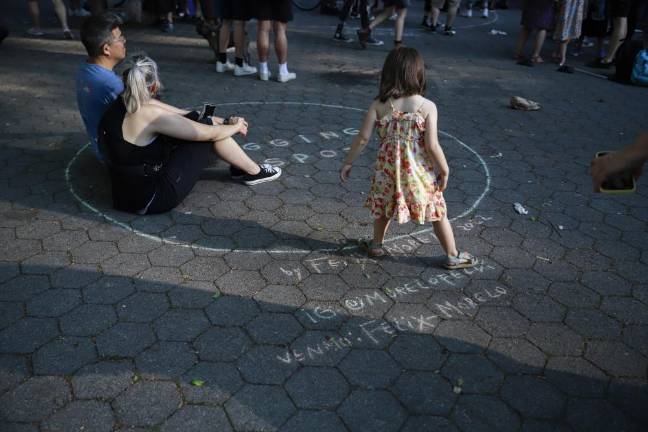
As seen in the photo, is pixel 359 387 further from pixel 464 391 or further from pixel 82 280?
pixel 82 280

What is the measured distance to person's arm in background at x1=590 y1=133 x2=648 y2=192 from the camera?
7.63ft

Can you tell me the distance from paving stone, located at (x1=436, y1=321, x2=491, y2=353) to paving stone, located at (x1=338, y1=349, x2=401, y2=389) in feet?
1.25

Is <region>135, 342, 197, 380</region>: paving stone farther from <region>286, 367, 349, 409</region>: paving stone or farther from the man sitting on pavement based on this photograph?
the man sitting on pavement

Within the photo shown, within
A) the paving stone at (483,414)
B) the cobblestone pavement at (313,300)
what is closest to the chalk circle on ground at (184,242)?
the cobblestone pavement at (313,300)

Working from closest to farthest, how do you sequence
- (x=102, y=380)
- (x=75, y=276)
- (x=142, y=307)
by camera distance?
(x=102, y=380), (x=142, y=307), (x=75, y=276)

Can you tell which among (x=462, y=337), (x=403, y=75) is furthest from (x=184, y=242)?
(x=462, y=337)

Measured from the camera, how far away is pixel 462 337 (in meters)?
3.17

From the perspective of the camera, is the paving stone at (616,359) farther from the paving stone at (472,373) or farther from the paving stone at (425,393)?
the paving stone at (425,393)

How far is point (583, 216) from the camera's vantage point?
457cm

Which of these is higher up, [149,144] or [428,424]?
[149,144]

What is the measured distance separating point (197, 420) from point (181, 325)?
2.35 feet

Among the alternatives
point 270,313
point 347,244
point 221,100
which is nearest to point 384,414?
point 270,313

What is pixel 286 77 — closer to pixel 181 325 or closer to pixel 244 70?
pixel 244 70

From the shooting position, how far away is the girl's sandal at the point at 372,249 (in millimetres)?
3889
